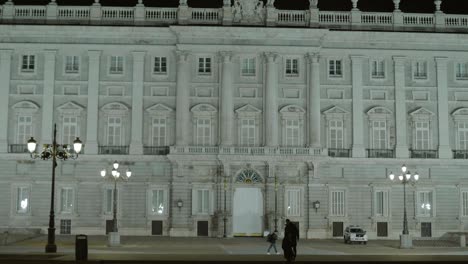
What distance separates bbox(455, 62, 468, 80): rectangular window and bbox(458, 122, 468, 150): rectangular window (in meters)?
3.89

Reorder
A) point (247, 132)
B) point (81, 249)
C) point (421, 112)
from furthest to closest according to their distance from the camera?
point (421, 112) → point (247, 132) → point (81, 249)

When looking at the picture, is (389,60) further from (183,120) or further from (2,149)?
(2,149)

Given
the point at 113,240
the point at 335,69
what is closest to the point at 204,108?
the point at 335,69

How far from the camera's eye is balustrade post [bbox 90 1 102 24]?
6581cm

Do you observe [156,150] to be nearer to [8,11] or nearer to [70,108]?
[70,108]

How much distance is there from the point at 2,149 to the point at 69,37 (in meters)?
10.4

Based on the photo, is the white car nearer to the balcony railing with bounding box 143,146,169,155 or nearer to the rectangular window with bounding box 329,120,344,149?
the rectangular window with bounding box 329,120,344,149

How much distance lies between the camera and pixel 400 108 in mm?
65875

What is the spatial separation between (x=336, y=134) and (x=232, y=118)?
8.57 meters

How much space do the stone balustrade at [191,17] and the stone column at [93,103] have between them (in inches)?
128

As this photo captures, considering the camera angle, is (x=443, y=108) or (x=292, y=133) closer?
(x=292, y=133)

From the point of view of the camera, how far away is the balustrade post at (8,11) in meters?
65.8

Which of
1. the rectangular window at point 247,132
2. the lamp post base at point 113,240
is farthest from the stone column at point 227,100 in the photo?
the lamp post base at point 113,240

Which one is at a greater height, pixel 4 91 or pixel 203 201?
pixel 4 91
